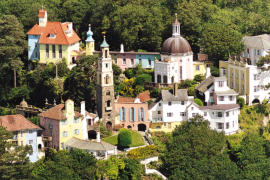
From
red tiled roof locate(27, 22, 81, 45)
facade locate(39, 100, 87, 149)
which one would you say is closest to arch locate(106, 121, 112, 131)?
facade locate(39, 100, 87, 149)

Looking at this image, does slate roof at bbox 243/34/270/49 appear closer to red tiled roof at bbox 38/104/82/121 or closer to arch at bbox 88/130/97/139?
arch at bbox 88/130/97/139

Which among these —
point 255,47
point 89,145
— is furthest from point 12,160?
point 255,47

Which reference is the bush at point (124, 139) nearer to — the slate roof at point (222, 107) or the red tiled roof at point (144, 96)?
the red tiled roof at point (144, 96)

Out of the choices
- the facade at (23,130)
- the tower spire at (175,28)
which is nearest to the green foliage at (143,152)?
the facade at (23,130)

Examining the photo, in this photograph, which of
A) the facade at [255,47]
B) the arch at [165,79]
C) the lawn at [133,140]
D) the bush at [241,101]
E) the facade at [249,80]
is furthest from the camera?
the facade at [255,47]

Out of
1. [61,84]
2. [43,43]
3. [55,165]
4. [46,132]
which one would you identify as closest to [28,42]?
[43,43]
